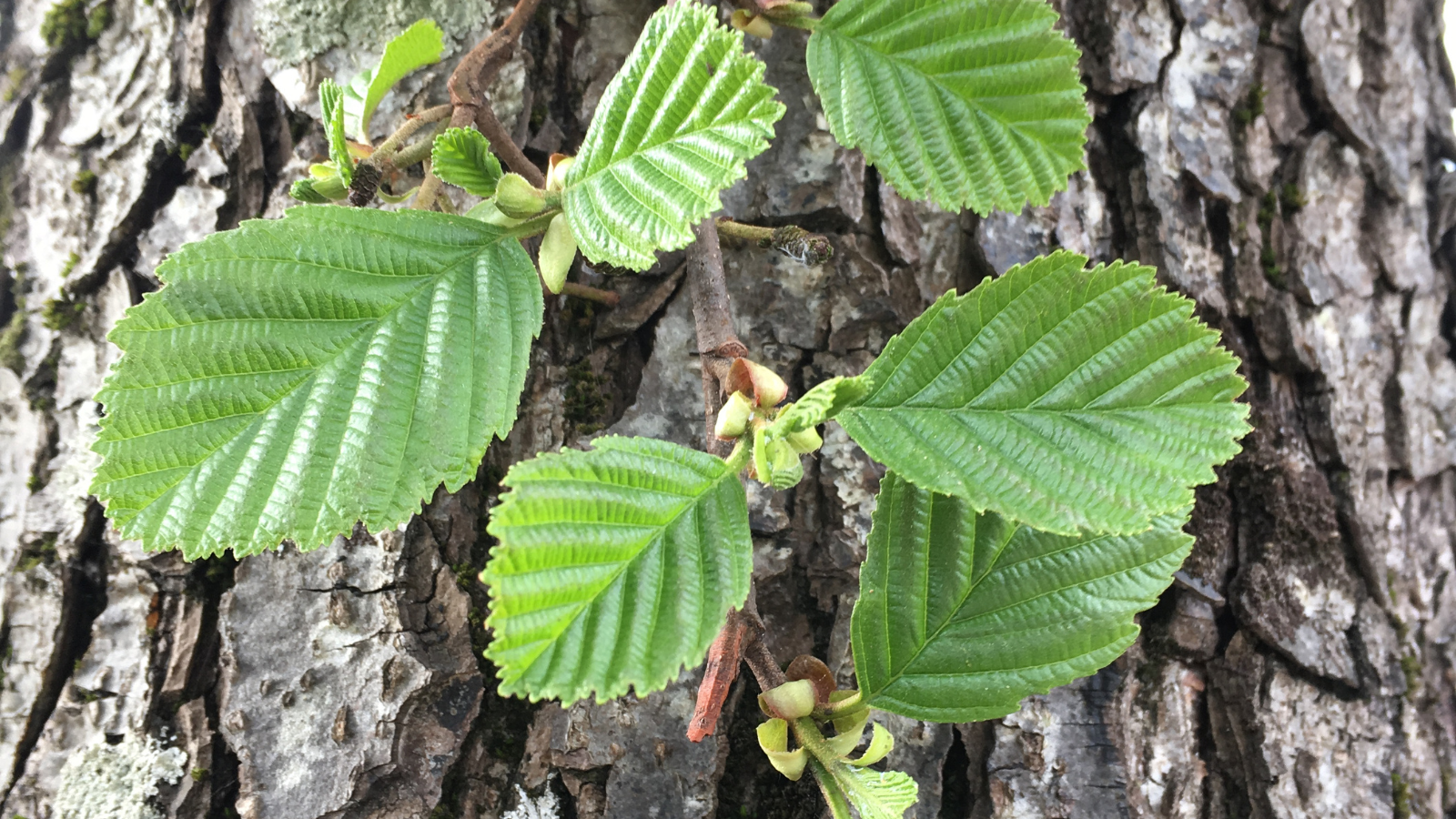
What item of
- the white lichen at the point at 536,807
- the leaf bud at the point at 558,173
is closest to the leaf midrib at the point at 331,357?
the leaf bud at the point at 558,173

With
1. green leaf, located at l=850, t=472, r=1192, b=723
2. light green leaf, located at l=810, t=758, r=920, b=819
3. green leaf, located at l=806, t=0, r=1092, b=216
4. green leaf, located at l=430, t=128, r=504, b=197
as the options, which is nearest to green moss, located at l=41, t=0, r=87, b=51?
green leaf, located at l=430, t=128, r=504, b=197

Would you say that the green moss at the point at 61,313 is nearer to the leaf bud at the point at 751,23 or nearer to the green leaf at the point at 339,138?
the green leaf at the point at 339,138

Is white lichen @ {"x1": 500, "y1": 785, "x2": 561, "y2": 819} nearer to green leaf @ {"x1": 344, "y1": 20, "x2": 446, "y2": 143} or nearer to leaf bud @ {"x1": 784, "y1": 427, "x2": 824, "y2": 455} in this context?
leaf bud @ {"x1": 784, "y1": 427, "x2": 824, "y2": 455}

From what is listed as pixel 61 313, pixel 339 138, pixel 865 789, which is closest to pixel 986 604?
pixel 865 789

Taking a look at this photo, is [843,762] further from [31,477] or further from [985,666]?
[31,477]

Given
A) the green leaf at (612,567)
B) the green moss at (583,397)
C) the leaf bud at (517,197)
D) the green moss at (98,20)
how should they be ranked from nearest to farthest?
the green leaf at (612,567)
the leaf bud at (517,197)
the green moss at (583,397)
the green moss at (98,20)
